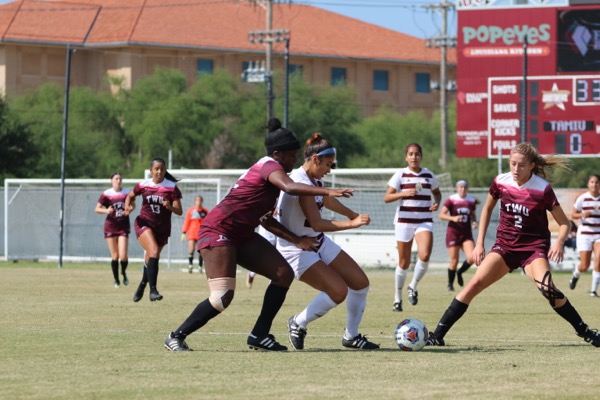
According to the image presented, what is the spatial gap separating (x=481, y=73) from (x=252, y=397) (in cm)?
2722

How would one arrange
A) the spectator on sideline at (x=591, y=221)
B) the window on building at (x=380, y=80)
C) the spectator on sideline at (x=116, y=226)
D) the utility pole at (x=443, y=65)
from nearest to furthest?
the spectator on sideline at (x=591, y=221) → the spectator on sideline at (x=116, y=226) → the utility pole at (x=443, y=65) → the window on building at (x=380, y=80)

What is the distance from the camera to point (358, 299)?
35.7ft

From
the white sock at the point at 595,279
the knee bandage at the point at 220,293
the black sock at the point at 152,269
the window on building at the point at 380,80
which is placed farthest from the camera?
the window on building at the point at 380,80

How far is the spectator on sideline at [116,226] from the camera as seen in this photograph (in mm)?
22047

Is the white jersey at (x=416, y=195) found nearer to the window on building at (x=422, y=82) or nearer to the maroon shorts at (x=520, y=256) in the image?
the maroon shorts at (x=520, y=256)

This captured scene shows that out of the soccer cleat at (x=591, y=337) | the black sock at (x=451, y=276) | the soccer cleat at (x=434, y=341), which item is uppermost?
the soccer cleat at (x=591, y=337)

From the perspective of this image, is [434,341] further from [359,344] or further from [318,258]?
[318,258]

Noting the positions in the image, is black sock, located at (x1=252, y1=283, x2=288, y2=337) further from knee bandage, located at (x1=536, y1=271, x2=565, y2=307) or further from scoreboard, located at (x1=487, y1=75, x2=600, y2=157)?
scoreboard, located at (x1=487, y1=75, x2=600, y2=157)

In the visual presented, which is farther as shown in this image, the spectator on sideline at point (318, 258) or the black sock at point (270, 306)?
the spectator on sideline at point (318, 258)

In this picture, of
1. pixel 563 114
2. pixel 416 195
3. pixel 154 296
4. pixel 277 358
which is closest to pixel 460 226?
pixel 416 195

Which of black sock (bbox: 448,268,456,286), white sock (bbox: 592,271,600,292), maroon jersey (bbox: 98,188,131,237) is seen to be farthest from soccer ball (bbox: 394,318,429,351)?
black sock (bbox: 448,268,456,286)

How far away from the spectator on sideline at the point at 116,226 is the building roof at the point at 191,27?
50223 mm

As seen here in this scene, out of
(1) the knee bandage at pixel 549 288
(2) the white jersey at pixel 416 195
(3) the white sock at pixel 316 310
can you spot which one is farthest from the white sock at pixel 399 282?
(3) the white sock at pixel 316 310

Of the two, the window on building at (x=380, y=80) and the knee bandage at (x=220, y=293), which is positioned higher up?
the window on building at (x=380, y=80)
